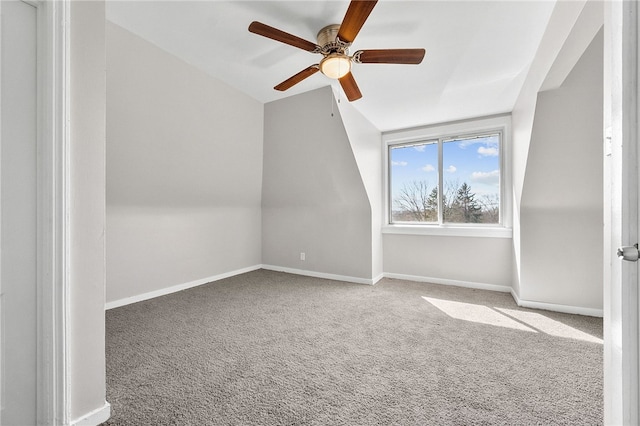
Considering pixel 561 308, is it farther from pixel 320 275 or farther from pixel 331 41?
pixel 331 41

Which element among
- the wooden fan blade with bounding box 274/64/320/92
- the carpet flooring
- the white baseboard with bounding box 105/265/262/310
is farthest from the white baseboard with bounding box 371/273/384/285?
the wooden fan blade with bounding box 274/64/320/92

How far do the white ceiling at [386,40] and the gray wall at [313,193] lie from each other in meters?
0.43

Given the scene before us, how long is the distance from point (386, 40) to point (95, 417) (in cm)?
296

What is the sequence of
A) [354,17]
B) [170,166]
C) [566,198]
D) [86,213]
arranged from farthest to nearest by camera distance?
[170,166] → [566,198] → [354,17] → [86,213]

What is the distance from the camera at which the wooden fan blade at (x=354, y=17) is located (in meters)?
1.43

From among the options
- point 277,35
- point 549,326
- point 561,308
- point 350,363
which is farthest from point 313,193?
point 561,308

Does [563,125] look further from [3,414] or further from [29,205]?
[3,414]

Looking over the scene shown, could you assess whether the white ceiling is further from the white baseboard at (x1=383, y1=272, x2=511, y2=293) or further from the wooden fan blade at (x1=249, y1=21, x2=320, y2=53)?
the white baseboard at (x1=383, y1=272, x2=511, y2=293)

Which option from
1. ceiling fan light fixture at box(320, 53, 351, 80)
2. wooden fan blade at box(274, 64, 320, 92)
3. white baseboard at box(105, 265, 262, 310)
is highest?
wooden fan blade at box(274, 64, 320, 92)

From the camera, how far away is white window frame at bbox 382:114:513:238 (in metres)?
3.48

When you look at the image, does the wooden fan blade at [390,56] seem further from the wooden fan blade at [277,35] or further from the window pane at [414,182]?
the window pane at [414,182]

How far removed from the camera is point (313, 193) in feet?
13.3

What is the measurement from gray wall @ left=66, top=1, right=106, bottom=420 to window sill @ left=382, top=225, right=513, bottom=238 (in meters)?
3.57
